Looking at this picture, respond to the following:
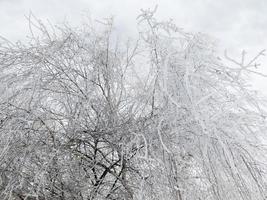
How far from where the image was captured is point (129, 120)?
3.48 metres

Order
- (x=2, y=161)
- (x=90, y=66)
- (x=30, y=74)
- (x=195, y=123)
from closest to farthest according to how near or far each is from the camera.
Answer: (x=195, y=123), (x=2, y=161), (x=30, y=74), (x=90, y=66)

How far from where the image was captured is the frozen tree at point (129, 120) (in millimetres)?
2906

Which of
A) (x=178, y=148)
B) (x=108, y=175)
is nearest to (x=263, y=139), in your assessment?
(x=178, y=148)

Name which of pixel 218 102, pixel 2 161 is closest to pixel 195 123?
pixel 218 102

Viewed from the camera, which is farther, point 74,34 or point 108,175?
point 74,34

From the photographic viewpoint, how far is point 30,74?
11.8ft

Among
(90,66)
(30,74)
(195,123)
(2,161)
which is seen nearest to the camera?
(195,123)

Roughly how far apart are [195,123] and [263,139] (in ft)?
1.78

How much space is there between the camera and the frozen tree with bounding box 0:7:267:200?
2.91m

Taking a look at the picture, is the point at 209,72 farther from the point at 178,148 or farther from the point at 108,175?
the point at 108,175

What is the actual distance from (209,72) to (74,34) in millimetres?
1555

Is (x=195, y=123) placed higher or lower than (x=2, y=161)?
higher

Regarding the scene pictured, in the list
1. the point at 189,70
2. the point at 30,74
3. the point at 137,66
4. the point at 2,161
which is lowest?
the point at 2,161

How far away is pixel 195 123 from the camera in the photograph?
3.01m
